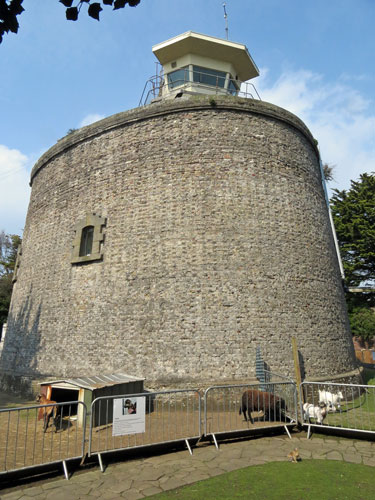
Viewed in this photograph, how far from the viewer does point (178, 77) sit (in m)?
16.4

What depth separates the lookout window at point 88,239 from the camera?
11.8 meters

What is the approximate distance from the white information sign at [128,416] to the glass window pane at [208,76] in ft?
47.8

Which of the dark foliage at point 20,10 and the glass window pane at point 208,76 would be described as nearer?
the dark foliage at point 20,10

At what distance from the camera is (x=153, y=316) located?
10.3 meters

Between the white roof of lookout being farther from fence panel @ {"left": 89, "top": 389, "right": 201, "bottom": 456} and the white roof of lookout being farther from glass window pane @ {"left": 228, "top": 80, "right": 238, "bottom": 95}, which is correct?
fence panel @ {"left": 89, "top": 389, "right": 201, "bottom": 456}

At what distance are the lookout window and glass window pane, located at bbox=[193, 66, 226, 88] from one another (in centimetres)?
876

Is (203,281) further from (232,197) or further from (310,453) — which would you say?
(310,453)

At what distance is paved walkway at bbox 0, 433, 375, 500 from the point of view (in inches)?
190

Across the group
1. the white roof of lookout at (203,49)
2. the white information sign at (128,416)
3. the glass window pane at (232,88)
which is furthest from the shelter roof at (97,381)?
the white roof of lookout at (203,49)

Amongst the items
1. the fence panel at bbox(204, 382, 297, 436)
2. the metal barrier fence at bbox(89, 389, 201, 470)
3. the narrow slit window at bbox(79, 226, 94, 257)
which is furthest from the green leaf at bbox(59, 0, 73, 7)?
the narrow slit window at bbox(79, 226, 94, 257)

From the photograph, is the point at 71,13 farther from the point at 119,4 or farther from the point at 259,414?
the point at 259,414

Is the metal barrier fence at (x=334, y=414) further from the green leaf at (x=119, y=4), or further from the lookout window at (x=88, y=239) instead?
the lookout window at (x=88, y=239)

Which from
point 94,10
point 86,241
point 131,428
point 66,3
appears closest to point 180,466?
point 131,428

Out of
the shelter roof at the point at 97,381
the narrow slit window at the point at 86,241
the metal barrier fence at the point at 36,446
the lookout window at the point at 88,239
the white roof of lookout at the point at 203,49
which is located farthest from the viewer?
the white roof of lookout at the point at 203,49
